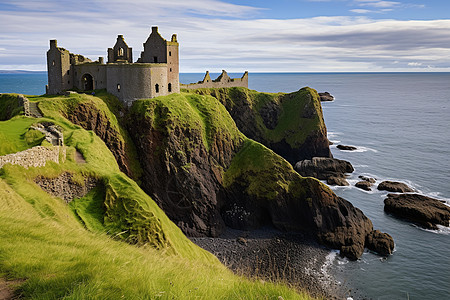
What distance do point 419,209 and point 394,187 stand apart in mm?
11202

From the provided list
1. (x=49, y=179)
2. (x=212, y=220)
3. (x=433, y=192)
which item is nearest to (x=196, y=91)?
(x=212, y=220)

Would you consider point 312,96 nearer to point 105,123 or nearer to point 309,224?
point 309,224

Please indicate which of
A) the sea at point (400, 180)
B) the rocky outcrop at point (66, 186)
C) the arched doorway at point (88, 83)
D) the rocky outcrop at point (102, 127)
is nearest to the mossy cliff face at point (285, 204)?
the sea at point (400, 180)

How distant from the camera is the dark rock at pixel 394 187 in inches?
2609

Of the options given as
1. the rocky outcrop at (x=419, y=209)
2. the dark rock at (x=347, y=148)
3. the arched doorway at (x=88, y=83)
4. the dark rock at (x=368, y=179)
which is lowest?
the rocky outcrop at (x=419, y=209)

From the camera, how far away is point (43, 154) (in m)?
26.3

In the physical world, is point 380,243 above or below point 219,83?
below

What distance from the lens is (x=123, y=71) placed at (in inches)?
2365

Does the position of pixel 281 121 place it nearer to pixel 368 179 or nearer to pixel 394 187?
pixel 368 179

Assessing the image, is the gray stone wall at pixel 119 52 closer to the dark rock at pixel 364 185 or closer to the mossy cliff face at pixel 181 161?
the mossy cliff face at pixel 181 161

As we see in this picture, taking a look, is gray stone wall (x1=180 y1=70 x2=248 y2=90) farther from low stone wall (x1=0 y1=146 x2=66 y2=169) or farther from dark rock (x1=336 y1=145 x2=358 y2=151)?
low stone wall (x1=0 y1=146 x2=66 y2=169)

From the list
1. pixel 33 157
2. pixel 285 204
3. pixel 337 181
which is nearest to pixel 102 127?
pixel 33 157

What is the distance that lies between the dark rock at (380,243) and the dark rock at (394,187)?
1915 cm

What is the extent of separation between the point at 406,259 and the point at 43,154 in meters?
44.1
